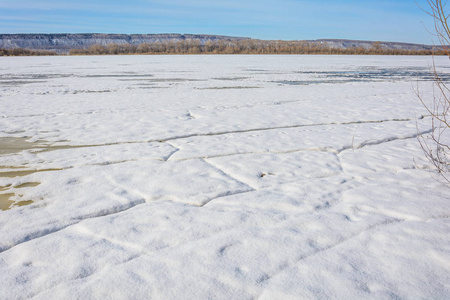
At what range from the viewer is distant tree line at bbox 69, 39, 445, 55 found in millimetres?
49719

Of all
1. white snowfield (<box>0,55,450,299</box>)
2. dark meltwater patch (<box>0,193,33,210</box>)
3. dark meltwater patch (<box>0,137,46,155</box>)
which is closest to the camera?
white snowfield (<box>0,55,450,299</box>)

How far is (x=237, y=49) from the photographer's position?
173 feet

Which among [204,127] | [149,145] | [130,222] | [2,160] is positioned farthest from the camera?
[204,127]

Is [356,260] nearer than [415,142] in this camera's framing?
Answer: Yes

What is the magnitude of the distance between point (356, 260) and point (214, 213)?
3.73 ft

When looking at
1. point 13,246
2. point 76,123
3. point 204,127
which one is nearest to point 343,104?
point 204,127

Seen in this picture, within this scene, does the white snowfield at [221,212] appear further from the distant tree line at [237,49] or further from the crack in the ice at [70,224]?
the distant tree line at [237,49]

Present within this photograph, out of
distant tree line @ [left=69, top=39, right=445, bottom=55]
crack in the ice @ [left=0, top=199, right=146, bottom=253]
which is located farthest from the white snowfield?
distant tree line @ [left=69, top=39, right=445, bottom=55]

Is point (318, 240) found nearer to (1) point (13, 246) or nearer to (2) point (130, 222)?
(2) point (130, 222)

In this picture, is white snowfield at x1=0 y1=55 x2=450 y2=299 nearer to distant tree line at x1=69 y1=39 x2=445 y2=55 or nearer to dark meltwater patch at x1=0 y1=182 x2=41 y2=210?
dark meltwater patch at x1=0 y1=182 x2=41 y2=210

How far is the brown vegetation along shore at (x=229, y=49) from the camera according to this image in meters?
49.1

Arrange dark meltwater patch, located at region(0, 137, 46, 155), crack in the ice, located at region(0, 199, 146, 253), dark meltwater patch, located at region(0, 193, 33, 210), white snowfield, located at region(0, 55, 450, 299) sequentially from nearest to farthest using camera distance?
white snowfield, located at region(0, 55, 450, 299), crack in the ice, located at region(0, 199, 146, 253), dark meltwater patch, located at region(0, 193, 33, 210), dark meltwater patch, located at region(0, 137, 46, 155)

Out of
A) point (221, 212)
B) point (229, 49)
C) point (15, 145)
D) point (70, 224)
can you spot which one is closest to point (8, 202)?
point (70, 224)

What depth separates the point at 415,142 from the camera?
5.05 m
